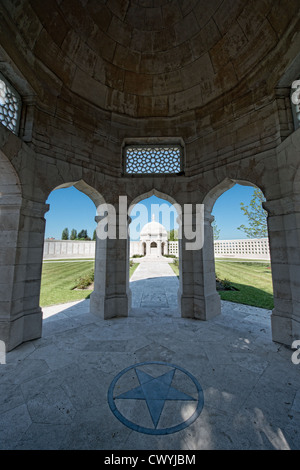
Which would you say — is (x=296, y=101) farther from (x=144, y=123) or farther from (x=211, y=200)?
(x=144, y=123)

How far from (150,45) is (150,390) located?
8227mm

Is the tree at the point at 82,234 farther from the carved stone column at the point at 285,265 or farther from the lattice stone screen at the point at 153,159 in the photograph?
the carved stone column at the point at 285,265

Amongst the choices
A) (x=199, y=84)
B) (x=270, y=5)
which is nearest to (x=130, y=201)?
(x=199, y=84)

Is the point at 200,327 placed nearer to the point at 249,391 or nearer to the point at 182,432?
the point at 249,391

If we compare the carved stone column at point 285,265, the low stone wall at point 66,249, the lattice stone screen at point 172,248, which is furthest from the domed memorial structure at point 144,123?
the lattice stone screen at point 172,248

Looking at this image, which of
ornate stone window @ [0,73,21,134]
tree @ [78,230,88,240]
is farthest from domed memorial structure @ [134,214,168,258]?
tree @ [78,230,88,240]

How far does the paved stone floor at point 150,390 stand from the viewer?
75.7 inches

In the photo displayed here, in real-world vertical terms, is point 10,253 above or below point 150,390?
above

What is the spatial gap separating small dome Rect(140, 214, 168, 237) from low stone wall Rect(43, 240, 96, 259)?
10766 mm

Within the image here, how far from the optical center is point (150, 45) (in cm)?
530

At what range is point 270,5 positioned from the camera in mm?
3971

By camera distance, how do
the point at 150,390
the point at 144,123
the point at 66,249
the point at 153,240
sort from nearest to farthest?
the point at 150,390 → the point at 144,123 → the point at 153,240 → the point at 66,249

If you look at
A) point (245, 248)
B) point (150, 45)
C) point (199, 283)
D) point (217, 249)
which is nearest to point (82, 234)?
point (217, 249)
